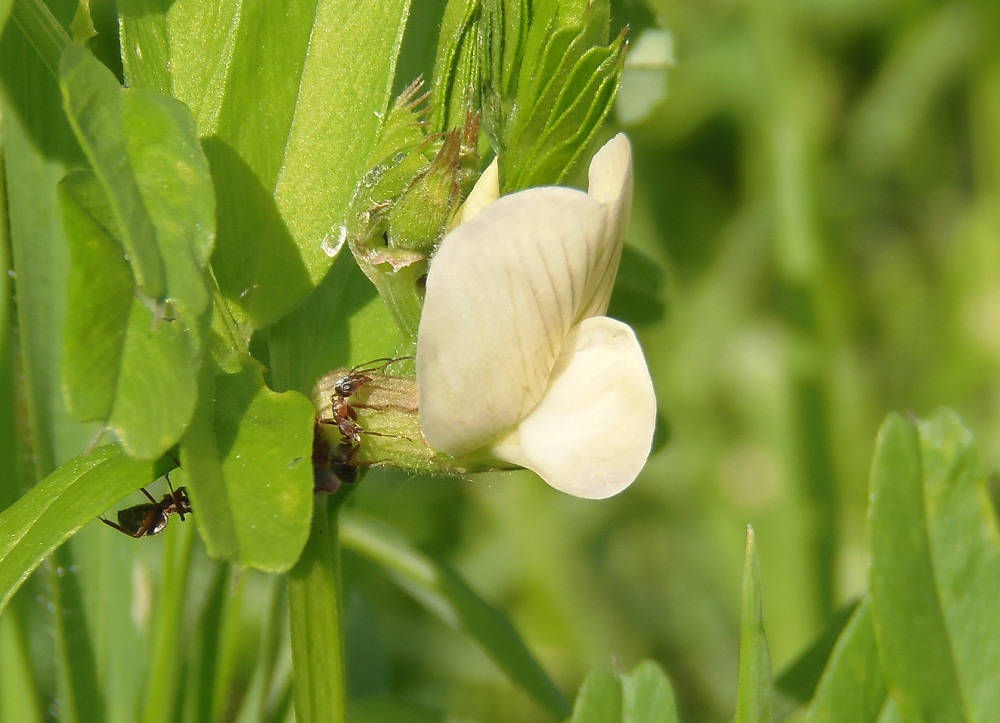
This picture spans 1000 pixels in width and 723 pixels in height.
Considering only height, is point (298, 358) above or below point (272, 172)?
below

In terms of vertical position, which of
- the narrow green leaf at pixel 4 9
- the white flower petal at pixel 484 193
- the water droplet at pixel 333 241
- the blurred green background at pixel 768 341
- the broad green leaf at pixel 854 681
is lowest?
the blurred green background at pixel 768 341

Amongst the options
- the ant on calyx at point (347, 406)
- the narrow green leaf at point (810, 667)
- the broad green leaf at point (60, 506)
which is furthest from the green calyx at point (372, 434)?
the narrow green leaf at point (810, 667)

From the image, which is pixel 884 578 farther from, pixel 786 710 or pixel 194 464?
pixel 194 464

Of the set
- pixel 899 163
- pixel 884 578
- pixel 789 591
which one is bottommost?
pixel 789 591

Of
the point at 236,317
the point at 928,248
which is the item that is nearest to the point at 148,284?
the point at 236,317

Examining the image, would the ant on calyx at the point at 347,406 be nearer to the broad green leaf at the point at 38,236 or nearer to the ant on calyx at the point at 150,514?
the ant on calyx at the point at 150,514

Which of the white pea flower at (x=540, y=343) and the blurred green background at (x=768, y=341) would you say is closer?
the white pea flower at (x=540, y=343)

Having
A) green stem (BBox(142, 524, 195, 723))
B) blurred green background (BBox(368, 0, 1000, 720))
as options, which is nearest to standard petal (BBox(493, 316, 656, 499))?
green stem (BBox(142, 524, 195, 723))

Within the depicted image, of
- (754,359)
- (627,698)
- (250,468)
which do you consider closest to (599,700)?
(627,698)
